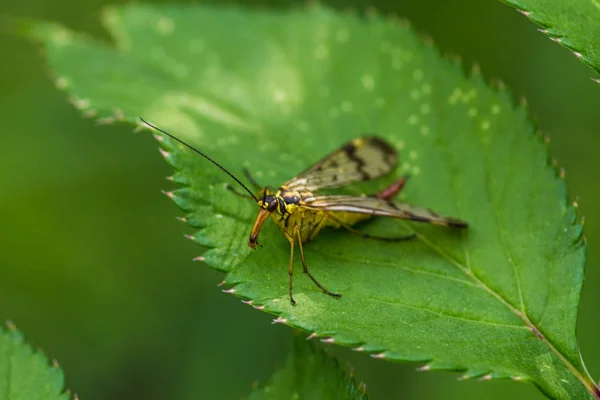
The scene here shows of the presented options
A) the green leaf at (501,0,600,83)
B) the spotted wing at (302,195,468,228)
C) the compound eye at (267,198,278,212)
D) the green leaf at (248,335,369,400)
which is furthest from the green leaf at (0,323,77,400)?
the green leaf at (501,0,600,83)

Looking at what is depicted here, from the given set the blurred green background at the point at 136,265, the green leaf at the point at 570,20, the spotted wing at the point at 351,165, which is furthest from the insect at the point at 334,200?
the blurred green background at the point at 136,265

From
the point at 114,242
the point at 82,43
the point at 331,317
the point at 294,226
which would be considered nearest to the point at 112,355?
the point at 114,242

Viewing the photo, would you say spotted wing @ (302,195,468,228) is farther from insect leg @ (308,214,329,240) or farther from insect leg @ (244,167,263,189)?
insect leg @ (244,167,263,189)

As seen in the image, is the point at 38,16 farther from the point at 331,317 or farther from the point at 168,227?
the point at 331,317

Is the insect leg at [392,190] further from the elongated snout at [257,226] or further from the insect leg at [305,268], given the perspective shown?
the elongated snout at [257,226]

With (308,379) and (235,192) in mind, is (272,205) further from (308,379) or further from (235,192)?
(308,379)

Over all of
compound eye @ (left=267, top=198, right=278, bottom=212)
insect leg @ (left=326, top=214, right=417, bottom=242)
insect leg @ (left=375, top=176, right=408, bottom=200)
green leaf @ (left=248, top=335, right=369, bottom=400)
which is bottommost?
green leaf @ (left=248, top=335, right=369, bottom=400)
